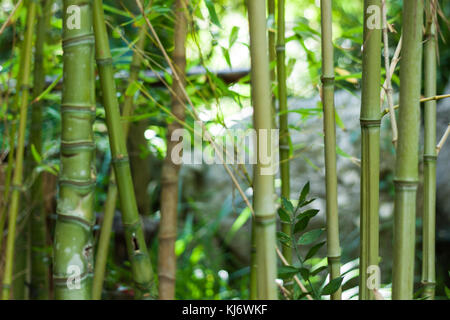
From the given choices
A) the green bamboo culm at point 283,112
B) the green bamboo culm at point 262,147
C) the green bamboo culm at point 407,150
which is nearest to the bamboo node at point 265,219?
the green bamboo culm at point 262,147

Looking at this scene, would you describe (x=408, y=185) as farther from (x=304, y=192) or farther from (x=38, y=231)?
(x=38, y=231)

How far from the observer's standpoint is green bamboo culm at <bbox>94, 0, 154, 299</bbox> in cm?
→ 45

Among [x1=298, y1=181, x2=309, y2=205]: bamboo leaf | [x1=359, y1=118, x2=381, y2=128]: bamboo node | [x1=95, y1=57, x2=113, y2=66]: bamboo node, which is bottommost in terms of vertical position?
[x1=298, y1=181, x2=309, y2=205]: bamboo leaf

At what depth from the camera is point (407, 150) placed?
0.33 metres

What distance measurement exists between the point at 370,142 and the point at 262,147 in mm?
125

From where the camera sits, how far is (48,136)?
1.31 m

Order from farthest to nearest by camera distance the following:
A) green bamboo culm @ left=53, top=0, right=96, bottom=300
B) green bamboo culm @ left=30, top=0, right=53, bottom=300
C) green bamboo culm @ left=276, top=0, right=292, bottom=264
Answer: green bamboo culm @ left=30, top=0, right=53, bottom=300 → green bamboo culm @ left=276, top=0, right=292, bottom=264 → green bamboo culm @ left=53, top=0, right=96, bottom=300

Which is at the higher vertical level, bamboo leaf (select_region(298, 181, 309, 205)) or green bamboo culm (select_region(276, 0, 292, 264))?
green bamboo culm (select_region(276, 0, 292, 264))

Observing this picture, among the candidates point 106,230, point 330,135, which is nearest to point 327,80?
point 330,135

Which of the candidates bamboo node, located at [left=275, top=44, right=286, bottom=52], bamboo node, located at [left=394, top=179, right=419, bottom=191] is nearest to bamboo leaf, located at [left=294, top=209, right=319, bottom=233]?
bamboo node, located at [left=394, top=179, right=419, bottom=191]

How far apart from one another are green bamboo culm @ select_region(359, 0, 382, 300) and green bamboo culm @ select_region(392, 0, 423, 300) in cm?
4

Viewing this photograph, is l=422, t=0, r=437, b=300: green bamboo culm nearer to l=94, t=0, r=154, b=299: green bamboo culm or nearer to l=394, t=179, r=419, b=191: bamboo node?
l=394, t=179, r=419, b=191: bamboo node

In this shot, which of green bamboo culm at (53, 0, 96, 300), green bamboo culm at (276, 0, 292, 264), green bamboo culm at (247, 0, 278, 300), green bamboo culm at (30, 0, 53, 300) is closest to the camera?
green bamboo culm at (247, 0, 278, 300)
